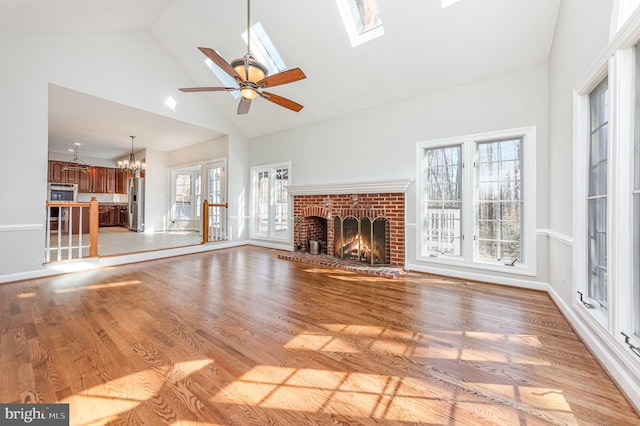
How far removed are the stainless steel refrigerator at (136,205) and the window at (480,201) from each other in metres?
8.07

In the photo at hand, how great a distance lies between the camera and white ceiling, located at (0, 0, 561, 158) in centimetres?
305

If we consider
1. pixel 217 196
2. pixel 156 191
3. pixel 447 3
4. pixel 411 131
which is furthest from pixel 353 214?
pixel 156 191

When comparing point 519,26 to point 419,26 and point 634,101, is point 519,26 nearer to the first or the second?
point 419,26

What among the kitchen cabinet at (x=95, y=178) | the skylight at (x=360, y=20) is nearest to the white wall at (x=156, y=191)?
the kitchen cabinet at (x=95, y=178)

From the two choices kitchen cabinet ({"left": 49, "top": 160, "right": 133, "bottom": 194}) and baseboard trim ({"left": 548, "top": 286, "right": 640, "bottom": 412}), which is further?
kitchen cabinet ({"left": 49, "top": 160, "right": 133, "bottom": 194})

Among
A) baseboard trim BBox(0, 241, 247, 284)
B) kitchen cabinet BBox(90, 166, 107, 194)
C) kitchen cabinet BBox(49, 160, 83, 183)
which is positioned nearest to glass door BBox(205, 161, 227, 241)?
baseboard trim BBox(0, 241, 247, 284)

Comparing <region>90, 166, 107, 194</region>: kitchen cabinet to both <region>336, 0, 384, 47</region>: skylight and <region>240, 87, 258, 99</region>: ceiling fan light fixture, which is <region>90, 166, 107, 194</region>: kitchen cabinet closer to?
<region>240, 87, 258, 99</region>: ceiling fan light fixture

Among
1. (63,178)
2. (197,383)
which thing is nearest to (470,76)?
(197,383)

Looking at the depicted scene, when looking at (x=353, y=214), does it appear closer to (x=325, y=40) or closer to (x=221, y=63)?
(x=325, y=40)

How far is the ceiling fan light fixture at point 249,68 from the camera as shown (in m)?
2.73

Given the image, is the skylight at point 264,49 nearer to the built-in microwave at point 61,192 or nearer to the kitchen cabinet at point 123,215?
the built-in microwave at point 61,192

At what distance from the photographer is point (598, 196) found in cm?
189

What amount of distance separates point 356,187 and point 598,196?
2987 millimetres

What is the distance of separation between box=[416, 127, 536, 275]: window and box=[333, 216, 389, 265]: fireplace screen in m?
0.61
